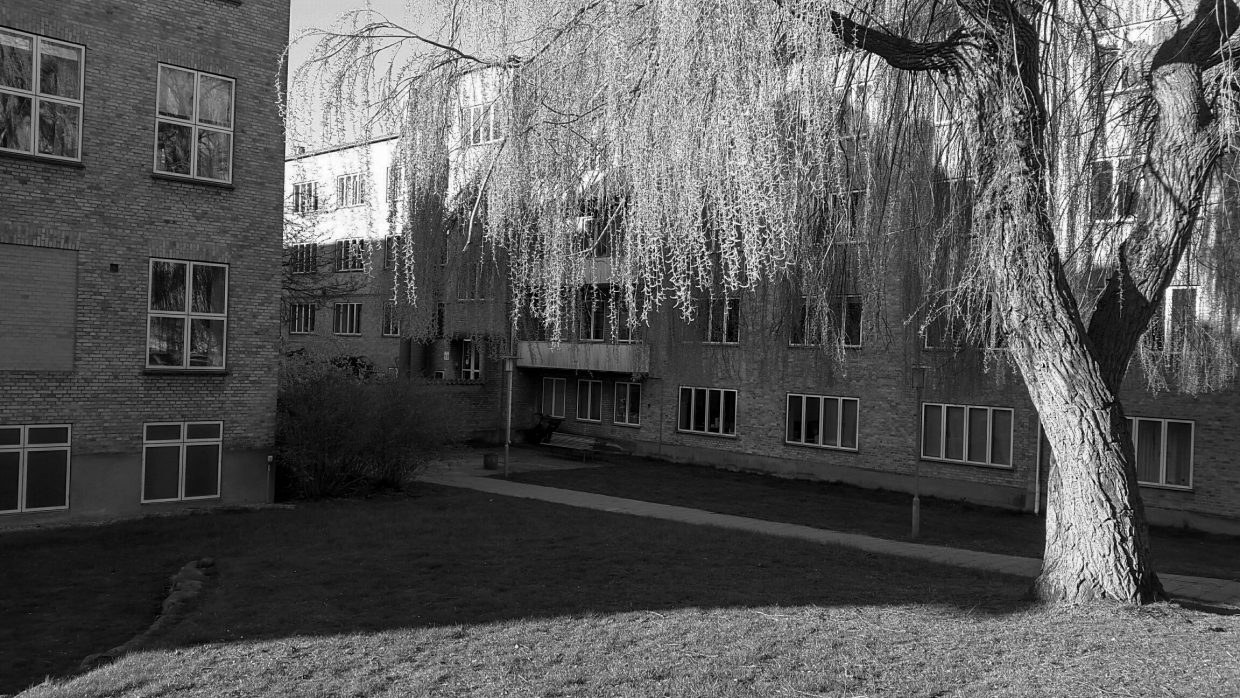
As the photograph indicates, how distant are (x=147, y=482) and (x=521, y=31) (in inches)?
508

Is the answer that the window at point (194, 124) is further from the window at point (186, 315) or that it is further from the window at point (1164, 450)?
the window at point (1164, 450)

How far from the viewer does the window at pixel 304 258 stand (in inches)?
1237

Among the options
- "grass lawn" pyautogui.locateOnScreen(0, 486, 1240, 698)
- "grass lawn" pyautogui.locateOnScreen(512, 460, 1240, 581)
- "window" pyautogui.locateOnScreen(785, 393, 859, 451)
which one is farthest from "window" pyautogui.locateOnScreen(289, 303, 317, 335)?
"grass lawn" pyautogui.locateOnScreen(0, 486, 1240, 698)

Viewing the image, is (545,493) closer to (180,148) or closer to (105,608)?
(180,148)

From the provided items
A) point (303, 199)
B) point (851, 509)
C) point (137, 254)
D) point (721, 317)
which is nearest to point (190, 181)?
point (137, 254)

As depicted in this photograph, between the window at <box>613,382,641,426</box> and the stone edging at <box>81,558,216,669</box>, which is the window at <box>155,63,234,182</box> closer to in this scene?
the stone edging at <box>81,558,216,669</box>

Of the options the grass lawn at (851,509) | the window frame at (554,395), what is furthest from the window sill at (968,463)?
the window frame at (554,395)

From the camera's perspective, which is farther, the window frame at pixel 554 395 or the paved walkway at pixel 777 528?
the window frame at pixel 554 395

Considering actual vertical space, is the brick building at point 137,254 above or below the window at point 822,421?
above

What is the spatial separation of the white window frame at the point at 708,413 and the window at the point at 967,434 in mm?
6769

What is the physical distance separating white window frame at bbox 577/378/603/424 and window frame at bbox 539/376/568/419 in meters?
0.86

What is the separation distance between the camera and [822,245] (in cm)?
1053

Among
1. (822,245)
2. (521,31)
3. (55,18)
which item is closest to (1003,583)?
(822,245)

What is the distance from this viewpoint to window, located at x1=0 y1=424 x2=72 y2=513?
1552 cm
